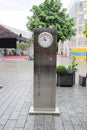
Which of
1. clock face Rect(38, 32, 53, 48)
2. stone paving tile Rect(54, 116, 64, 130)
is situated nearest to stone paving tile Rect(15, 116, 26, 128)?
stone paving tile Rect(54, 116, 64, 130)

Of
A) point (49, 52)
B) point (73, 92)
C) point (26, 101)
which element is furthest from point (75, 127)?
point (73, 92)

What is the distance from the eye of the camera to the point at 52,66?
6.22 meters

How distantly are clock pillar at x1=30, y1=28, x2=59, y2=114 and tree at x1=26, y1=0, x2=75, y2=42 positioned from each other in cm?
770

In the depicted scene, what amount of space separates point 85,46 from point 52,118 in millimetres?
43810

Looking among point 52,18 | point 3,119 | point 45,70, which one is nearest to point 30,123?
point 3,119

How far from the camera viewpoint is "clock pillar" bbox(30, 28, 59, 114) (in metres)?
6.14

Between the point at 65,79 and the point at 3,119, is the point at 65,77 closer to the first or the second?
the point at 65,79

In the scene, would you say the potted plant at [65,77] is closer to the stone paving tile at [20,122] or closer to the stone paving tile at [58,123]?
the stone paving tile at [58,123]

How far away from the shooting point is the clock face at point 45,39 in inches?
241

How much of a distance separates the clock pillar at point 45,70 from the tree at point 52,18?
7701 mm

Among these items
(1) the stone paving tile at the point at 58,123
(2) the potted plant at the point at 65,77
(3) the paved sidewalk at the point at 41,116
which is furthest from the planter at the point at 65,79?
(1) the stone paving tile at the point at 58,123

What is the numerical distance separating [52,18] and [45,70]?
27.2ft

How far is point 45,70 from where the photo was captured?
6.25 metres

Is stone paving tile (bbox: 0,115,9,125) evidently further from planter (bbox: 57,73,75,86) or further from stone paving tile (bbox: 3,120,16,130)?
planter (bbox: 57,73,75,86)
